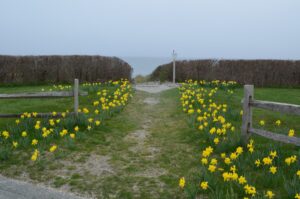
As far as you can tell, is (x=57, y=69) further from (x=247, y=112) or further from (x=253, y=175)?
(x=253, y=175)

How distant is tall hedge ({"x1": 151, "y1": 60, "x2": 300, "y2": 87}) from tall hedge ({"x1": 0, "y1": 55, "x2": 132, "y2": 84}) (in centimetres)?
435

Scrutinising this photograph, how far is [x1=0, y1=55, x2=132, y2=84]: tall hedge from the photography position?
18656 mm

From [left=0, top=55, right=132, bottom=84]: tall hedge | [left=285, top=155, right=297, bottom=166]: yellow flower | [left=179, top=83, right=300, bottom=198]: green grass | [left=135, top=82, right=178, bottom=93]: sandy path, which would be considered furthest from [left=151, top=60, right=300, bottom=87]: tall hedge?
[left=285, top=155, right=297, bottom=166]: yellow flower

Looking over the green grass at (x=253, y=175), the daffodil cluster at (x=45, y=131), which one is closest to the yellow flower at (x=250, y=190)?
the green grass at (x=253, y=175)

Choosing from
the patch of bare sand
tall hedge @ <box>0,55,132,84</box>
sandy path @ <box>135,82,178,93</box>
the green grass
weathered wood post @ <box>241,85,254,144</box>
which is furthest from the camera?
tall hedge @ <box>0,55,132,84</box>

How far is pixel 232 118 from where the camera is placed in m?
9.33

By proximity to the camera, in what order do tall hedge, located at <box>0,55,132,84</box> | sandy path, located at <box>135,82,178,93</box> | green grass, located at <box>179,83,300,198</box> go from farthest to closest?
tall hedge, located at <box>0,55,132,84</box>
sandy path, located at <box>135,82,178,93</box>
green grass, located at <box>179,83,300,198</box>

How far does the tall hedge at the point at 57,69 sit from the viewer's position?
18656 millimetres

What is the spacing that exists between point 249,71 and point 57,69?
10.4 m

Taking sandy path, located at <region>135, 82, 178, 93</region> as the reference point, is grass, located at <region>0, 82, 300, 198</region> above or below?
below

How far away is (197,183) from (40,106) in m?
7.64

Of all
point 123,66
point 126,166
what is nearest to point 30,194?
point 126,166

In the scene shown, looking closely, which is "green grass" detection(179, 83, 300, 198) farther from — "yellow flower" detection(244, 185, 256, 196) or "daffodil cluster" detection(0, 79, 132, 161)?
"daffodil cluster" detection(0, 79, 132, 161)

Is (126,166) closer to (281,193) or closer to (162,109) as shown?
(281,193)
